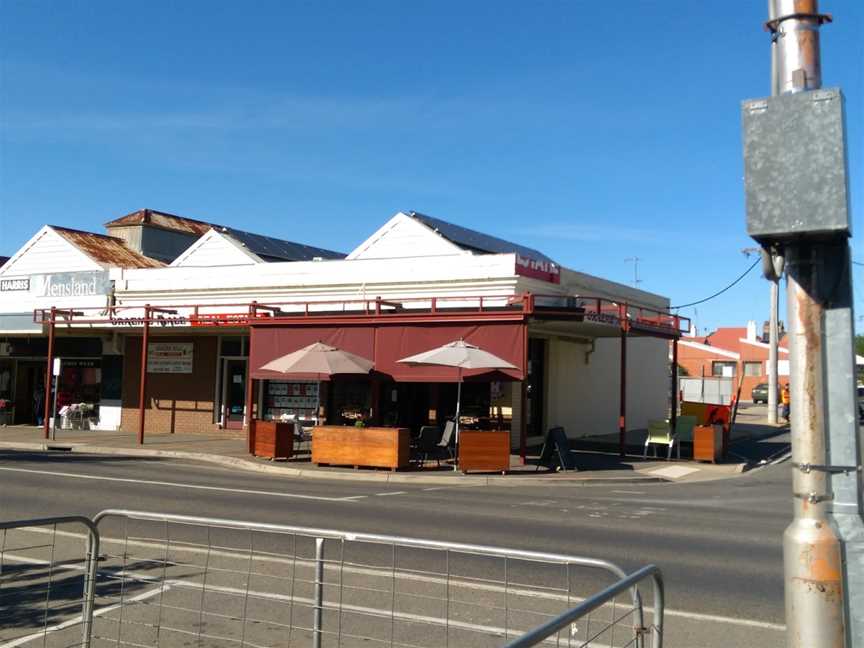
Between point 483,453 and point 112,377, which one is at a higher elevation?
point 112,377

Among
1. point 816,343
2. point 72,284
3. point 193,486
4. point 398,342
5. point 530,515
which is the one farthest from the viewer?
point 72,284

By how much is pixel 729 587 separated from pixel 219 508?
7.45 metres

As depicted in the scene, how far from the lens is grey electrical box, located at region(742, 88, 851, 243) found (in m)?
3.53

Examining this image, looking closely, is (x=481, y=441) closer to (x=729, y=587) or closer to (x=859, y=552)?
(x=729, y=587)

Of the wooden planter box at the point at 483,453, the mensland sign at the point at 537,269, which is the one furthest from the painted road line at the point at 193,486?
the mensland sign at the point at 537,269

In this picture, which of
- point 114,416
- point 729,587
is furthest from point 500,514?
point 114,416

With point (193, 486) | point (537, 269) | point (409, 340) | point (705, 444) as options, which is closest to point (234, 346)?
point (409, 340)

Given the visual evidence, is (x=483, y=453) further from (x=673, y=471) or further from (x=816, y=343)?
(x=816, y=343)

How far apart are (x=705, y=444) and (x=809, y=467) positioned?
18.9 m

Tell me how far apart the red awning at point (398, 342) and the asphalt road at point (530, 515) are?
3572mm

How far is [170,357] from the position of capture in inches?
1125

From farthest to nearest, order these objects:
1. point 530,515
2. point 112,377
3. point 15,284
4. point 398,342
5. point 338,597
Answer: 1. point 15,284
2. point 112,377
3. point 398,342
4. point 530,515
5. point 338,597

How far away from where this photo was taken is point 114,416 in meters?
29.3

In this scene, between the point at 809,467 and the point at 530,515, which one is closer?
the point at 809,467
